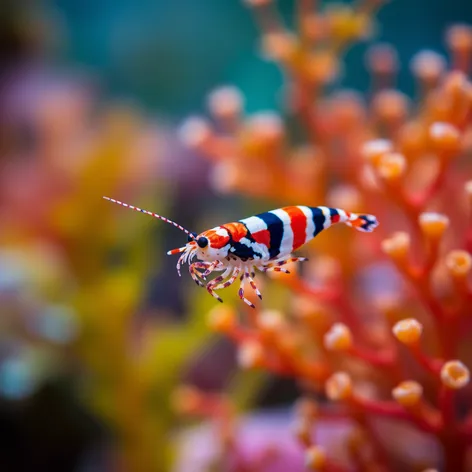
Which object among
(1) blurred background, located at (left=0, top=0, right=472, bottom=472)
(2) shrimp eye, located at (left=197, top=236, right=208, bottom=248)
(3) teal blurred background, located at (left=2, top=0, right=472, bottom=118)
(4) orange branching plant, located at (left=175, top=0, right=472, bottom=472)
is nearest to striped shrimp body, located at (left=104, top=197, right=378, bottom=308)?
(2) shrimp eye, located at (left=197, top=236, right=208, bottom=248)

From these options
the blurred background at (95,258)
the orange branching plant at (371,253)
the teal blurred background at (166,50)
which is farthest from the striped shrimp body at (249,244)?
the teal blurred background at (166,50)

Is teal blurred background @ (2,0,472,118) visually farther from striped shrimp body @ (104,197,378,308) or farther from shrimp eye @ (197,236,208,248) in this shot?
shrimp eye @ (197,236,208,248)

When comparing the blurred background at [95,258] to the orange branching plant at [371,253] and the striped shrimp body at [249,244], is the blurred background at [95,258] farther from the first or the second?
the striped shrimp body at [249,244]

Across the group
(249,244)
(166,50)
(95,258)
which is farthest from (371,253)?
(166,50)

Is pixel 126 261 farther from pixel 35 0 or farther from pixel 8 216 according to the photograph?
pixel 35 0

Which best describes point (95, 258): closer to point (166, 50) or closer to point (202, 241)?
point (202, 241)

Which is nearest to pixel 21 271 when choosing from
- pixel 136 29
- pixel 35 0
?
pixel 35 0
